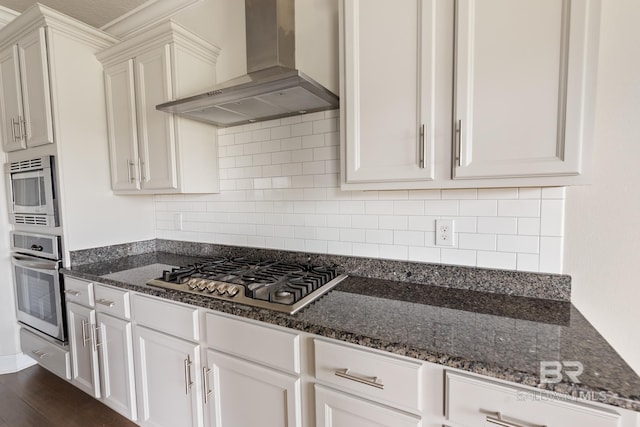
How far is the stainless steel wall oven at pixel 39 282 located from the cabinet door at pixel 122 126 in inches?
23.3

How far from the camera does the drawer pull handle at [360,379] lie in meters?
0.97

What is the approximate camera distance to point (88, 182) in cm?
209

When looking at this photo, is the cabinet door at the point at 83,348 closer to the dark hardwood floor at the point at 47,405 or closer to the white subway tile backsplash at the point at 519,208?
the dark hardwood floor at the point at 47,405

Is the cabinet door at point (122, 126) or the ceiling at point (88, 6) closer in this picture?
the cabinet door at point (122, 126)

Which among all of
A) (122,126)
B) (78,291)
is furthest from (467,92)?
(78,291)

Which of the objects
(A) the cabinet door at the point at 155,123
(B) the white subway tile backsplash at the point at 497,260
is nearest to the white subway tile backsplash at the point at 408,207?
(B) the white subway tile backsplash at the point at 497,260

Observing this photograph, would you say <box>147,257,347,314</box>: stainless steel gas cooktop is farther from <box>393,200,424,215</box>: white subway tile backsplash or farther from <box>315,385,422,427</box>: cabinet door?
<box>393,200,424,215</box>: white subway tile backsplash

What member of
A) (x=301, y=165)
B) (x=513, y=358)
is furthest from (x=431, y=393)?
(x=301, y=165)

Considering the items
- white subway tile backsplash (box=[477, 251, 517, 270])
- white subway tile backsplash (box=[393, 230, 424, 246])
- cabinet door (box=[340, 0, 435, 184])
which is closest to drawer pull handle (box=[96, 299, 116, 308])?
cabinet door (box=[340, 0, 435, 184])

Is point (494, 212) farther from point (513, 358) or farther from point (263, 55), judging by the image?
point (263, 55)

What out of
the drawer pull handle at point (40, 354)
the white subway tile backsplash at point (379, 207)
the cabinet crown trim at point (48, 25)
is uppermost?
the cabinet crown trim at point (48, 25)

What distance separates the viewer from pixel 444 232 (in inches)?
57.0

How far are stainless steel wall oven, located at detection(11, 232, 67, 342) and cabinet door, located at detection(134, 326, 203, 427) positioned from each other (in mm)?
854

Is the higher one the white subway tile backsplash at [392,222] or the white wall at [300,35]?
the white wall at [300,35]
